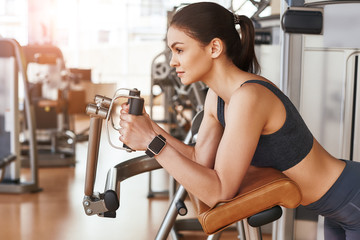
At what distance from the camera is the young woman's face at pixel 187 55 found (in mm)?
1231

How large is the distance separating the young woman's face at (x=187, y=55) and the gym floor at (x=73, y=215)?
5.96 feet

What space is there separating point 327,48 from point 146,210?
194 centimetres

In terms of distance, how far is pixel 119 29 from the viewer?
11.5 metres

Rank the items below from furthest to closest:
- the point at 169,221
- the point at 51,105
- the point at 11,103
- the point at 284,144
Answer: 1. the point at 51,105
2. the point at 11,103
3. the point at 169,221
4. the point at 284,144

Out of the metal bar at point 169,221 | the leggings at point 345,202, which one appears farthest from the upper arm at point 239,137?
the metal bar at point 169,221

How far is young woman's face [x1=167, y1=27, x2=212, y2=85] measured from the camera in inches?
48.5

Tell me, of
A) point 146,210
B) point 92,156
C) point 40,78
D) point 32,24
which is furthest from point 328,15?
point 32,24

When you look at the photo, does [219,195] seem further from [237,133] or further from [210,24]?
[210,24]

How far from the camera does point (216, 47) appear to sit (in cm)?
125

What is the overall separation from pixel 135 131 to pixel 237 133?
0.81 feet

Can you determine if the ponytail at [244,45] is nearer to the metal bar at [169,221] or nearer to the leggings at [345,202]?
the leggings at [345,202]

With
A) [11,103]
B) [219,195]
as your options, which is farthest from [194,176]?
[11,103]

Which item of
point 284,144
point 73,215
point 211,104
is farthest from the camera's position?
point 73,215

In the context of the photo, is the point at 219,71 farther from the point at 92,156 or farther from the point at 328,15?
the point at 328,15
